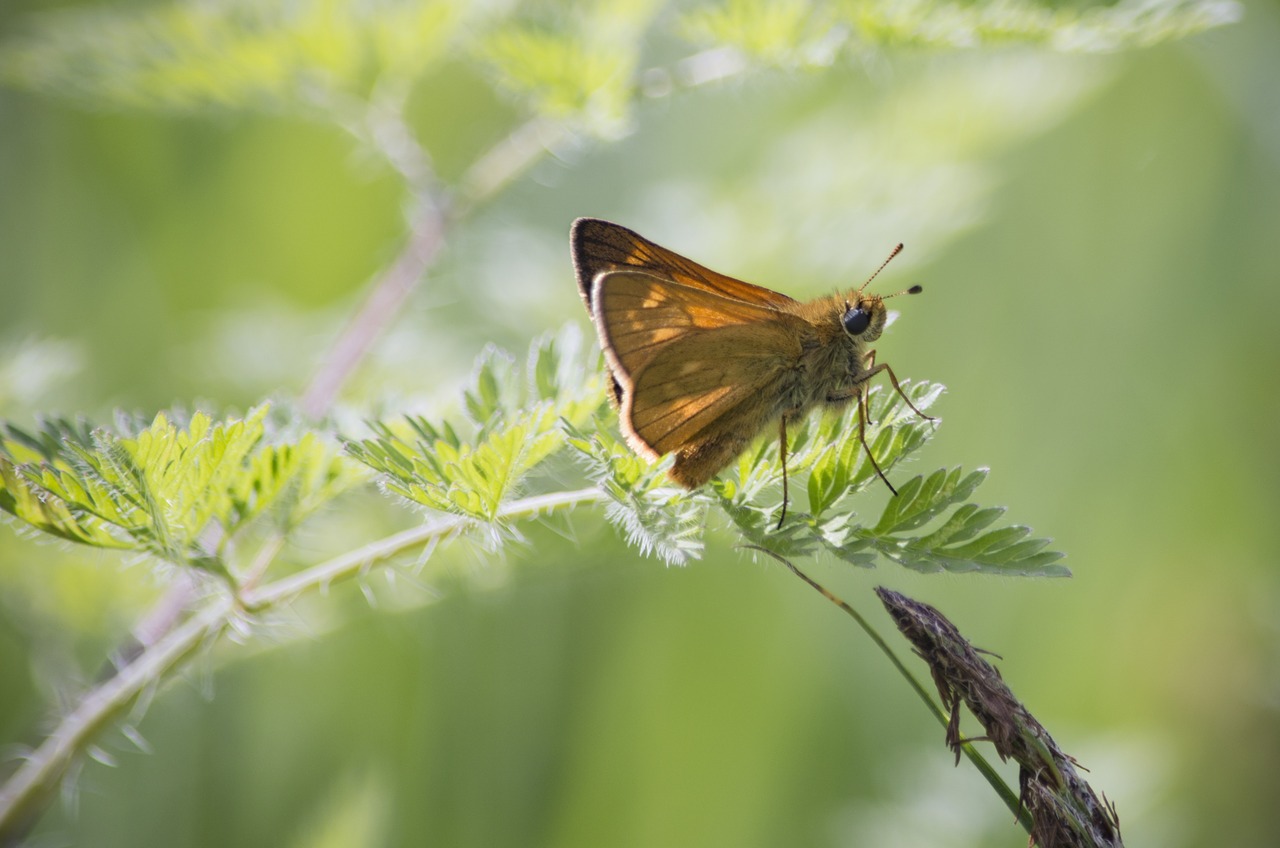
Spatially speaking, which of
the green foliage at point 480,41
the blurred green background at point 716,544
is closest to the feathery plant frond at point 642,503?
the blurred green background at point 716,544

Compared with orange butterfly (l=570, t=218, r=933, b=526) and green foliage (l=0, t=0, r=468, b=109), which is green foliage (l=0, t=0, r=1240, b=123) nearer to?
green foliage (l=0, t=0, r=468, b=109)

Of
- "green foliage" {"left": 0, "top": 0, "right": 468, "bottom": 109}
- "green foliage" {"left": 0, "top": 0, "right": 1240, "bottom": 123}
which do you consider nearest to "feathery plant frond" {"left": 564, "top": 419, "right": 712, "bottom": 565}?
"green foliage" {"left": 0, "top": 0, "right": 1240, "bottom": 123}

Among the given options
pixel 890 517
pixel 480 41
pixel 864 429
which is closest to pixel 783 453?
pixel 864 429

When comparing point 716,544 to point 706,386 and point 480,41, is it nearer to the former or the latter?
point 706,386

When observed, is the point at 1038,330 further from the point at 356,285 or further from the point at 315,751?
the point at 315,751

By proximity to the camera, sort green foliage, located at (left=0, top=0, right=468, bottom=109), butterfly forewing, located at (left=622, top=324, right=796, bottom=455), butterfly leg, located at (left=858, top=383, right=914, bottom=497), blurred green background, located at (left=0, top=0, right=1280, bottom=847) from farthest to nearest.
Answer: blurred green background, located at (left=0, top=0, right=1280, bottom=847) → green foliage, located at (left=0, top=0, right=468, bottom=109) → butterfly forewing, located at (left=622, top=324, right=796, bottom=455) → butterfly leg, located at (left=858, top=383, right=914, bottom=497)

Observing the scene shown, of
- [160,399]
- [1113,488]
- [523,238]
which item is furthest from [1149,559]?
[160,399]
